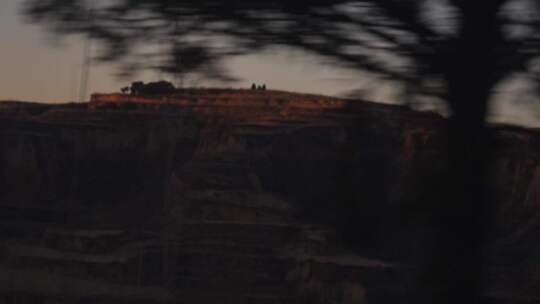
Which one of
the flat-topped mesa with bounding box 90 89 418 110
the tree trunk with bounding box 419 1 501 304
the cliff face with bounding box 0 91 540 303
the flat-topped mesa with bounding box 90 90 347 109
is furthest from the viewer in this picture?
the cliff face with bounding box 0 91 540 303

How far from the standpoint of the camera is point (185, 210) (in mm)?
24734

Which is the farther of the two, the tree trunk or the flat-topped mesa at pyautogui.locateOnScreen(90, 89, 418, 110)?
the flat-topped mesa at pyautogui.locateOnScreen(90, 89, 418, 110)

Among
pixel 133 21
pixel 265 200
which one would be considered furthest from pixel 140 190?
pixel 133 21

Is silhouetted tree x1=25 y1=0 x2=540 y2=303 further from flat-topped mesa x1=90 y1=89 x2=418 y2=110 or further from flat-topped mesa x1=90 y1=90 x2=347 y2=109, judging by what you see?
flat-topped mesa x1=90 y1=90 x2=347 y2=109

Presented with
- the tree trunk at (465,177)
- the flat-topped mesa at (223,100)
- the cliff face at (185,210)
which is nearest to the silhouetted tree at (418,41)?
the tree trunk at (465,177)

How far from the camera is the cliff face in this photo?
18.1m

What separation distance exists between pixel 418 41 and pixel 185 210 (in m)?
21.8

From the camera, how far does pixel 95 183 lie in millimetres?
30062

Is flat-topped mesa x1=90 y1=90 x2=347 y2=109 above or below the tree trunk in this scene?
above

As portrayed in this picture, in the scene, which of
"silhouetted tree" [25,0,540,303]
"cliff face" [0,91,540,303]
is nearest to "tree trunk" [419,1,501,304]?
"silhouetted tree" [25,0,540,303]

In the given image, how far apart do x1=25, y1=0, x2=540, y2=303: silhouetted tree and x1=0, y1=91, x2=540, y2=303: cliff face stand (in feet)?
23.4

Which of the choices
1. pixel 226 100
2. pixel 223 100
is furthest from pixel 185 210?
pixel 223 100

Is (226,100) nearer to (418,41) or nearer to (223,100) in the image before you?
(223,100)

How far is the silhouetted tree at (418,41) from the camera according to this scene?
290cm
